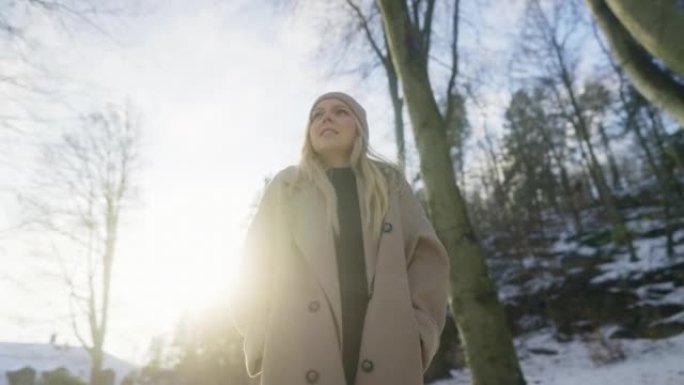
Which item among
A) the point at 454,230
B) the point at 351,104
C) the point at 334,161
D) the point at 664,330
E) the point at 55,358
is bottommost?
the point at 664,330

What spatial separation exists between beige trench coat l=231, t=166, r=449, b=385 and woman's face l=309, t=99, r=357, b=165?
0.22 meters

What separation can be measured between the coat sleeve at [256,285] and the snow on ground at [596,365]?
333 inches

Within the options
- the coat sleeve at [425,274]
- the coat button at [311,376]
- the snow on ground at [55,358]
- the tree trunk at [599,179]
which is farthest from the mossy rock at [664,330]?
the snow on ground at [55,358]

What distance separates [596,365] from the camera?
10781mm

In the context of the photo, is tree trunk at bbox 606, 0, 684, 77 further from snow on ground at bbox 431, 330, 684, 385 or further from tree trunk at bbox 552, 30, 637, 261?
tree trunk at bbox 552, 30, 637, 261

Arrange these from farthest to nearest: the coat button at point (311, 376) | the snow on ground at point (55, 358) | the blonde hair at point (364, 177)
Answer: the snow on ground at point (55, 358), the blonde hair at point (364, 177), the coat button at point (311, 376)

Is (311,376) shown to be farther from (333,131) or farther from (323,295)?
(333,131)

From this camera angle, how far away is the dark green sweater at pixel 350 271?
5.64 ft

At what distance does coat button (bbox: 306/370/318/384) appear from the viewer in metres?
1.59

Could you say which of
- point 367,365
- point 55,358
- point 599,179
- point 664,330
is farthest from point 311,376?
point 55,358

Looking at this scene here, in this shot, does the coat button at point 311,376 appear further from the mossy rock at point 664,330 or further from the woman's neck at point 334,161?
the mossy rock at point 664,330

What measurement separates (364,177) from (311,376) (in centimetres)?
94

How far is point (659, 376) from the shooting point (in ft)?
26.7

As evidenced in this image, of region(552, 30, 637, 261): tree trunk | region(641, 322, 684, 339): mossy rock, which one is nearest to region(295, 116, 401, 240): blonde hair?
region(641, 322, 684, 339): mossy rock
